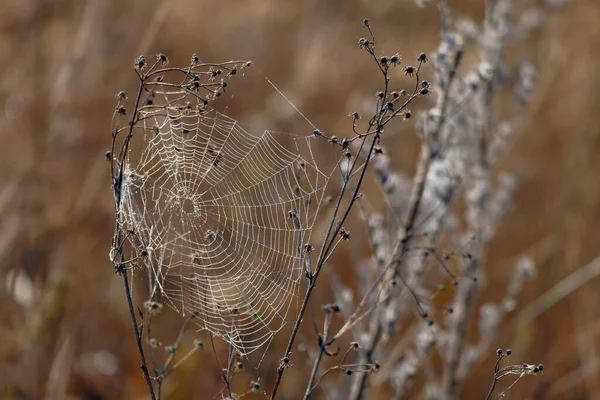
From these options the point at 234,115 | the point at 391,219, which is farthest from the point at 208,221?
the point at 234,115

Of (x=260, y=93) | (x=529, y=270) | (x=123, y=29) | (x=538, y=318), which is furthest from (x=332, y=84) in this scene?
(x=529, y=270)

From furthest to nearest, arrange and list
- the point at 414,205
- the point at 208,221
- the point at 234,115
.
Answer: the point at 234,115 → the point at 208,221 → the point at 414,205

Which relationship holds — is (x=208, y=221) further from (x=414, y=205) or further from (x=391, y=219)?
(x=414, y=205)

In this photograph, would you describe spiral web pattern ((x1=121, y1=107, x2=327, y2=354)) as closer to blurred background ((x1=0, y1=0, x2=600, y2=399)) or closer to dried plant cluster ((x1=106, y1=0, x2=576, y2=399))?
dried plant cluster ((x1=106, y1=0, x2=576, y2=399))

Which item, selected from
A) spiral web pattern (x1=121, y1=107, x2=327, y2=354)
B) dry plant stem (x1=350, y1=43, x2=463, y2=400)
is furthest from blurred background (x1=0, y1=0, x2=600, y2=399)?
dry plant stem (x1=350, y1=43, x2=463, y2=400)

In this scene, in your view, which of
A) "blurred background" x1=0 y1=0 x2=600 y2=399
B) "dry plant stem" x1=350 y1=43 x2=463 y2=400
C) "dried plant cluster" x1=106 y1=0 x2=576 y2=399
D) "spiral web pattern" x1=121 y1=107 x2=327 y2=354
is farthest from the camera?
"blurred background" x1=0 y1=0 x2=600 y2=399

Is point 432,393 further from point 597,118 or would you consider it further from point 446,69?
point 597,118
